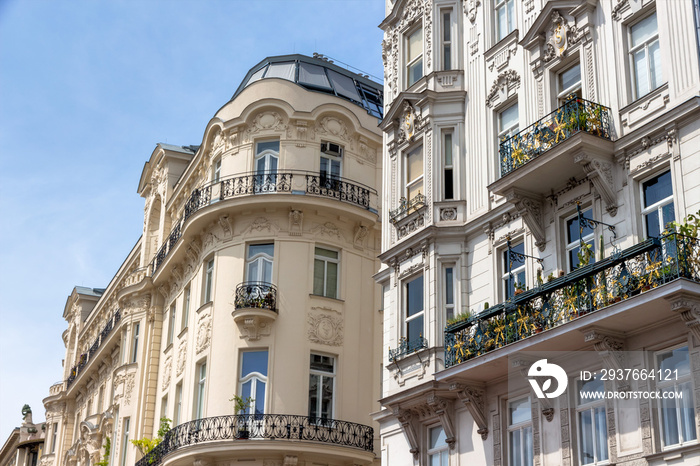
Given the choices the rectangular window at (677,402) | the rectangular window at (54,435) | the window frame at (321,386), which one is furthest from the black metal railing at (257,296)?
the rectangular window at (54,435)

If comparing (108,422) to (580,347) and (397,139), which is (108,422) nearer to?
(397,139)

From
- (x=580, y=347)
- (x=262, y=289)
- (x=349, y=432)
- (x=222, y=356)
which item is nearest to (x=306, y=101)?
(x=262, y=289)

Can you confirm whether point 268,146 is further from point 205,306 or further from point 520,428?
point 520,428

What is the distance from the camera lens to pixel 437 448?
2220 centimetres

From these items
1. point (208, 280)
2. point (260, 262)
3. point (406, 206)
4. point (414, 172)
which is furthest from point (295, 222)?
point (406, 206)

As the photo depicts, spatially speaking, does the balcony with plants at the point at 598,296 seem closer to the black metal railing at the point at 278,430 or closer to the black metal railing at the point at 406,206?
the black metal railing at the point at 406,206

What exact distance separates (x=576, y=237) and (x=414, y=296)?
17.4 ft

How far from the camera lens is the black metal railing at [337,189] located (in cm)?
3312

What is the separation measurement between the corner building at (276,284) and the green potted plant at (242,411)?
0.07 metres

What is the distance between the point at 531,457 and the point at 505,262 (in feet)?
15.1

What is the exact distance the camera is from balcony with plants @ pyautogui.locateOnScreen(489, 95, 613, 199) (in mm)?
19203

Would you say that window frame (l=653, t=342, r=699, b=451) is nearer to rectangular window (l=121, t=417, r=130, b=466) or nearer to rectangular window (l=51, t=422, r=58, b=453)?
rectangular window (l=121, t=417, r=130, b=466)

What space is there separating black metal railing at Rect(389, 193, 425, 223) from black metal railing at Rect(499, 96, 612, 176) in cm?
334

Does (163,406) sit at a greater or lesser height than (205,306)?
lesser
